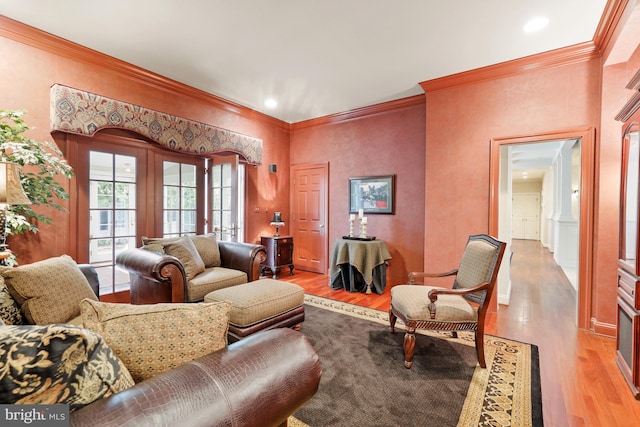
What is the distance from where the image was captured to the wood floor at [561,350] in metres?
1.78

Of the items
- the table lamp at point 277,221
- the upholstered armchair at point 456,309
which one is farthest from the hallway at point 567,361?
the table lamp at point 277,221

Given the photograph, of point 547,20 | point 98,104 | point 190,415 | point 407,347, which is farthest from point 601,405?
point 98,104

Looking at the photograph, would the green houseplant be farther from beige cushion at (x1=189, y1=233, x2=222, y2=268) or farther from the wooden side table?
the wooden side table

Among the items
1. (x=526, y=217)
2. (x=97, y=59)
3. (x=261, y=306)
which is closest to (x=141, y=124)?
(x=97, y=59)

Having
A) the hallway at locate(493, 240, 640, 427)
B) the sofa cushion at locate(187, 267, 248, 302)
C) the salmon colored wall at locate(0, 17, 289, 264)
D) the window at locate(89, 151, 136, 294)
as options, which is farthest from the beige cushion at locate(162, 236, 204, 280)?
the hallway at locate(493, 240, 640, 427)

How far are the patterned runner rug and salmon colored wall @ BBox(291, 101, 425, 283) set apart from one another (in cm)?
180

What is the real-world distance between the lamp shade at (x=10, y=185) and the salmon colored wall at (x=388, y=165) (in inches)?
153

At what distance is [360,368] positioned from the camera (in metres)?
2.23

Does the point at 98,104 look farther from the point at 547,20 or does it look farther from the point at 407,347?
the point at 547,20

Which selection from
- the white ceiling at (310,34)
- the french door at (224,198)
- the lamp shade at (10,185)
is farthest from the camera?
the french door at (224,198)

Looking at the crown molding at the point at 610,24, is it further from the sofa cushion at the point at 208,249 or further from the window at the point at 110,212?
the window at the point at 110,212

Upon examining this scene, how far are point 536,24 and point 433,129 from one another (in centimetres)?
138

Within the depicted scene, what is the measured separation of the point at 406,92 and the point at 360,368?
357 cm

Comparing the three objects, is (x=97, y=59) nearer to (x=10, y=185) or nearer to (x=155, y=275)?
(x=10, y=185)
